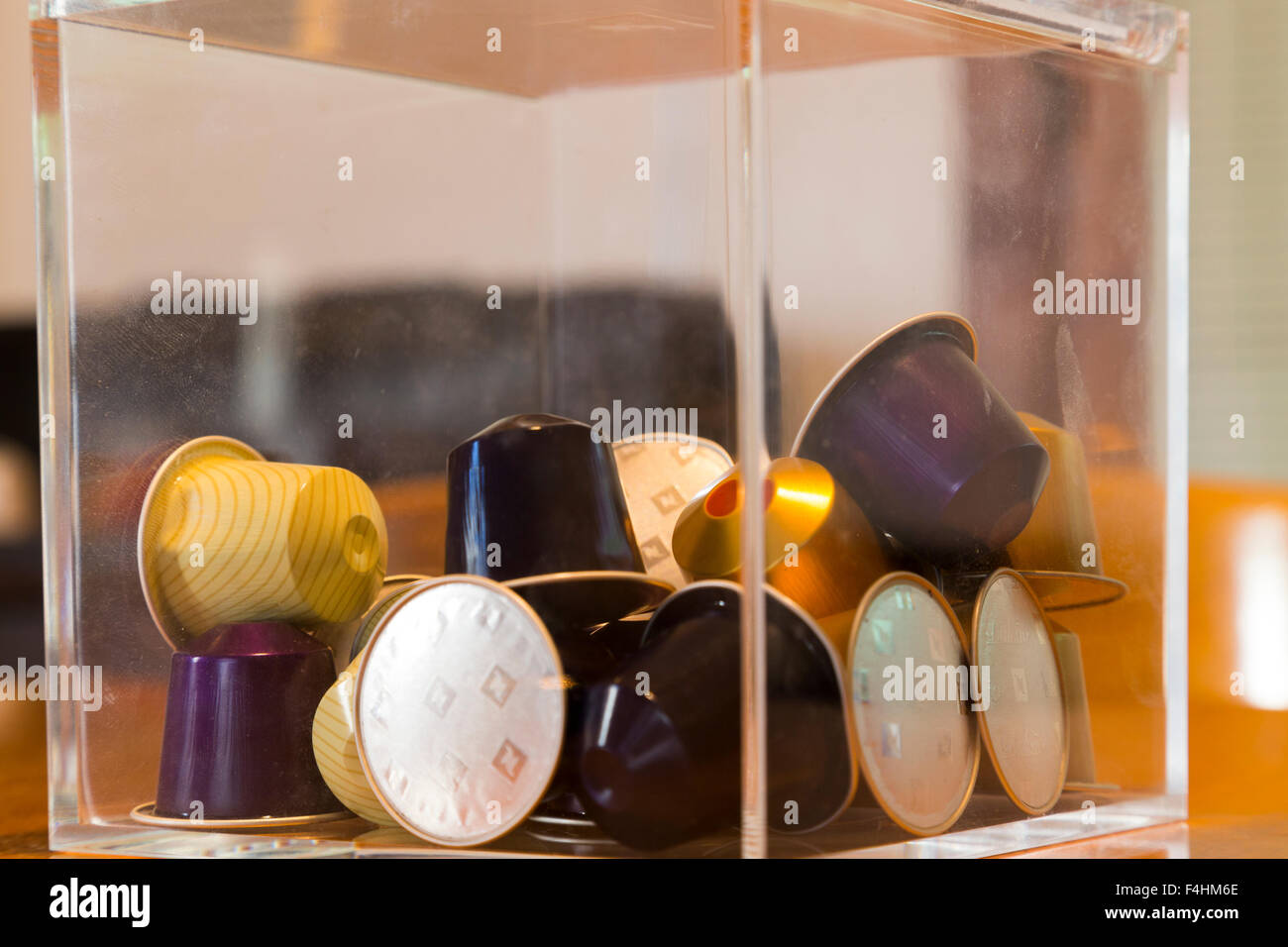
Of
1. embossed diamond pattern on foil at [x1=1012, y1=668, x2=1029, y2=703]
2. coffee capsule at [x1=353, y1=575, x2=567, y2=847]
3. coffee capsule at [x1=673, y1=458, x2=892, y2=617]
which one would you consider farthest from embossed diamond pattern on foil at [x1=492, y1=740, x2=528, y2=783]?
embossed diamond pattern on foil at [x1=1012, y1=668, x2=1029, y2=703]

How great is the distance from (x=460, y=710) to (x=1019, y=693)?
28cm

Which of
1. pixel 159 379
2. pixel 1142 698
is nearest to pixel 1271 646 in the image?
pixel 1142 698

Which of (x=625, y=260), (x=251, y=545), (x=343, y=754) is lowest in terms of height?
(x=343, y=754)

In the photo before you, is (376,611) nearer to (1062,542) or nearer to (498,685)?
(498,685)

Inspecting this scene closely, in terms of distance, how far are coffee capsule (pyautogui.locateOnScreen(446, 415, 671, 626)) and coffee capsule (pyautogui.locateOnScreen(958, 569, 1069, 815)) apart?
0.54 feet

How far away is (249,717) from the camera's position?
674 mm

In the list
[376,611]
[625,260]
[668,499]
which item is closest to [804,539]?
[668,499]

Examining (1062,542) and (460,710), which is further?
(1062,542)

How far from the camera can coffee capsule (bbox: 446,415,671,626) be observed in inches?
24.7

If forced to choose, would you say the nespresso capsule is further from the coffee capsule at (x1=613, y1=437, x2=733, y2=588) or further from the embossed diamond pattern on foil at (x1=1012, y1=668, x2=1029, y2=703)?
the coffee capsule at (x1=613, y1=437, x2=733, y2=588)

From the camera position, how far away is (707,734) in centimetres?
55

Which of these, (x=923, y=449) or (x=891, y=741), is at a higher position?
(x=923, y=449)

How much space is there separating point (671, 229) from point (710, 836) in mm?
460
